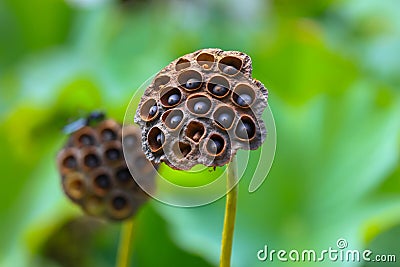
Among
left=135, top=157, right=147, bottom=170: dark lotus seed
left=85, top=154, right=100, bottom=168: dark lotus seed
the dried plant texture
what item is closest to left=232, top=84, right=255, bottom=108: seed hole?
the dried plant texture

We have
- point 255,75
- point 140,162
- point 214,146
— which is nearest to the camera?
point 214,146

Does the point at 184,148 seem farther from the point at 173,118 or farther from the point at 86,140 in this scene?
the point at 86,140

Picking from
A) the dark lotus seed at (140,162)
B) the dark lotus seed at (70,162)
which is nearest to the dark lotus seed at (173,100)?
the dark lotus seed at (140,162)

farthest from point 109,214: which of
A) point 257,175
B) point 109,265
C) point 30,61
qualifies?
point 30,61

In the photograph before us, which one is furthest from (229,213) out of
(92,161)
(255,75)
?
(255,75)

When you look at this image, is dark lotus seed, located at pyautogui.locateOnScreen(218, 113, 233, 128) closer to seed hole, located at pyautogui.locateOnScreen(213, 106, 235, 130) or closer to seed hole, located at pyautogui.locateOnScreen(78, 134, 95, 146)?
seed hole, located at pyautogui.locateOnScreen(213, 106, 235, 130)

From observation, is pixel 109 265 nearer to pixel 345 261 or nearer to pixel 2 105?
pixel 345 261
